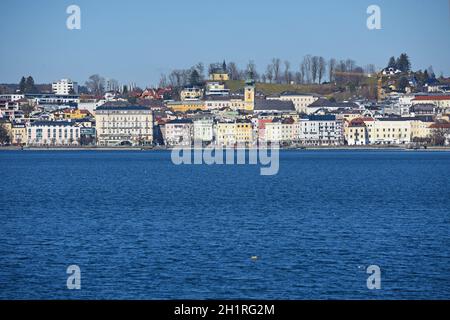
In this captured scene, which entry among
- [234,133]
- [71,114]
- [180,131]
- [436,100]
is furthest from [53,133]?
[436,100]

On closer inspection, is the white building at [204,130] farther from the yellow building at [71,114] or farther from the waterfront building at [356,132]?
the yellow building at [71,114]

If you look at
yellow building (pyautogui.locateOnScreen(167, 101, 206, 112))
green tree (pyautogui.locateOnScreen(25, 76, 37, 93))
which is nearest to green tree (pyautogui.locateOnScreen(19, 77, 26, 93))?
green tree (pyautogui.locateOnScreen(25, 76, 37, 93))

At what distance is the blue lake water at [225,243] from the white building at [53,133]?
6391cm

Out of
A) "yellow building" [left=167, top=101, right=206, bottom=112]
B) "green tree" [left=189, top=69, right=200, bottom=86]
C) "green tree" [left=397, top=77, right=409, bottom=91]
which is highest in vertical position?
"green tree" [left=189, top=69, right=200, bottom=86]

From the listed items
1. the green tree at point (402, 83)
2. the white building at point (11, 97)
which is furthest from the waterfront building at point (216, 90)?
the white building at point (11, 97)

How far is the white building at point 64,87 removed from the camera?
131m

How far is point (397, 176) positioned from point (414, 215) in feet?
66.2

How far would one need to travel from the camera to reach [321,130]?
96.7 metres

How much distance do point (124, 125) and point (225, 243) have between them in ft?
263

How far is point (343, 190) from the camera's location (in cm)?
3284

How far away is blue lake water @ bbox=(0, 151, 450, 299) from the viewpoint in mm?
13664

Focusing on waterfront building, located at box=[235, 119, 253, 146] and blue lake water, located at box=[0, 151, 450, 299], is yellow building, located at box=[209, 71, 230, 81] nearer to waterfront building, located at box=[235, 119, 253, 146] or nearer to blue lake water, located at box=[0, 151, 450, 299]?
waterfront building, located at box=[235, 119, 253, 146]

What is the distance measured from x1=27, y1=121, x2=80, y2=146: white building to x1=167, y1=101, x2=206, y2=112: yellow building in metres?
17.4
